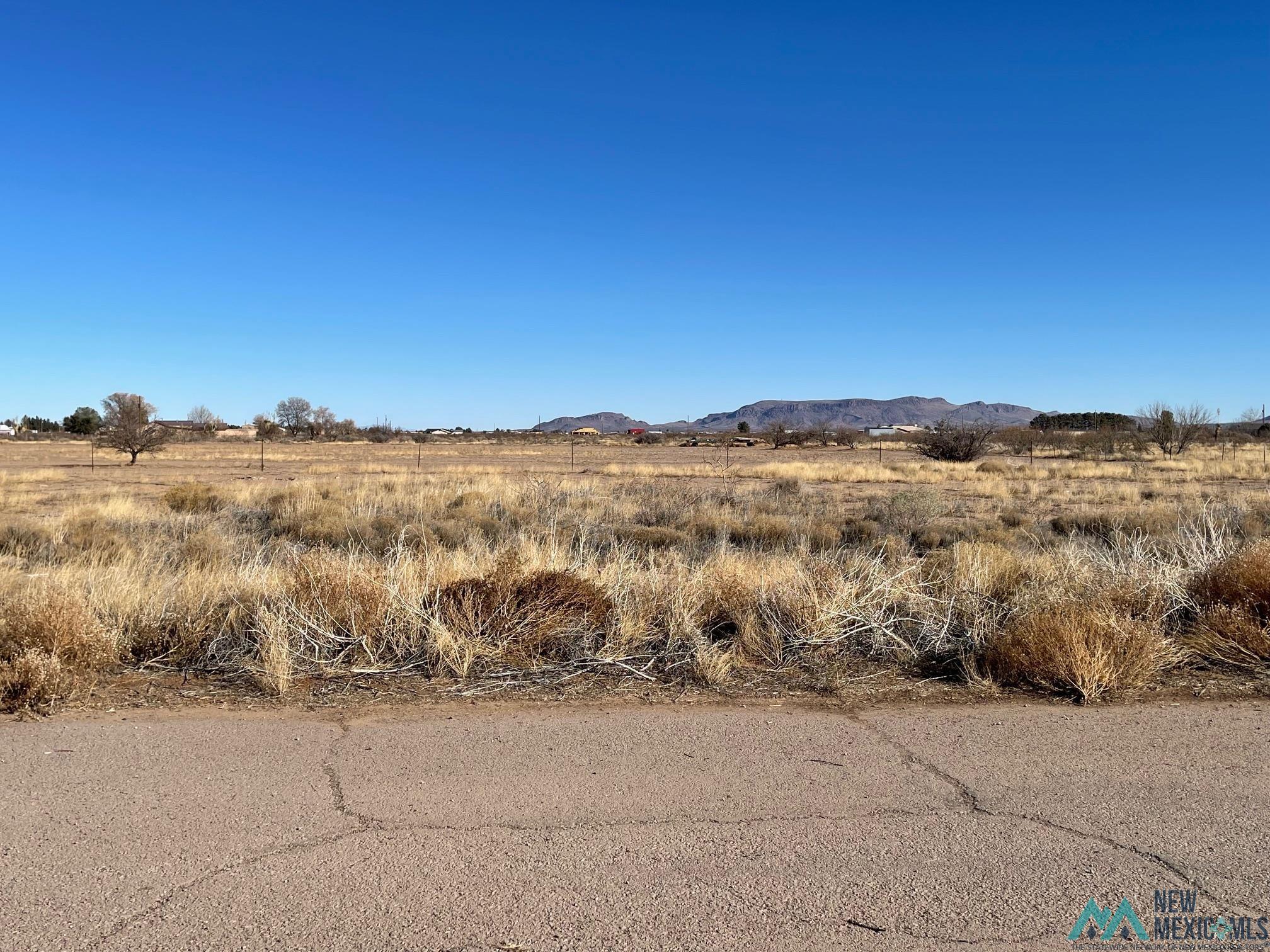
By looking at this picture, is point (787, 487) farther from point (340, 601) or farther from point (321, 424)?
point (321, 424)

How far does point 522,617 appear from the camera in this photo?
26.0 feet

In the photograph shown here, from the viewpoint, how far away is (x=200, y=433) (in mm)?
117938

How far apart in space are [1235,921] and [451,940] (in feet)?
9.68

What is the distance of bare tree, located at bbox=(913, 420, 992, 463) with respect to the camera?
2173 inches

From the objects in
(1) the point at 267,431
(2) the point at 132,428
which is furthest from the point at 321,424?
(2) the point at 132,428

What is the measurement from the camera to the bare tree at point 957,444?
55.2 meters

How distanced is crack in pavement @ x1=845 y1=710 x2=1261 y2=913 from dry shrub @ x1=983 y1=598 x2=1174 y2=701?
70.7 inches

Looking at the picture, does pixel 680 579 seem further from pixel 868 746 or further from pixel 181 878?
pixel 181 878

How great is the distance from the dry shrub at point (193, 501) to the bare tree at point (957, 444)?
41.2 m

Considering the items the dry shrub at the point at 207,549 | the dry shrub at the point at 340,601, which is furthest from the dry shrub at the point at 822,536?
the dry shrub at the point at 340,601

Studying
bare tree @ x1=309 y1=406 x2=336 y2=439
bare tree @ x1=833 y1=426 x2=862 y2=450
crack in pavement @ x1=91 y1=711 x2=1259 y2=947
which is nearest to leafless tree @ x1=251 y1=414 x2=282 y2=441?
bare tree @ x1=309 y1=406 x2=336 y2=439

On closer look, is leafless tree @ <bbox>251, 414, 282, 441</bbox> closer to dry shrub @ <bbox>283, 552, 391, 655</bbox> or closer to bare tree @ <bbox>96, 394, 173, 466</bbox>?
bare tree @ <bbox>96, 394, 173, 466</bbox>

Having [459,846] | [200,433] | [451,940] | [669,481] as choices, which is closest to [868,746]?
[459,846]

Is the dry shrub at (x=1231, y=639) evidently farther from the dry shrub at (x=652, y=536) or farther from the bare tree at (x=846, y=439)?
the bare tree at (x=846, y=439)
